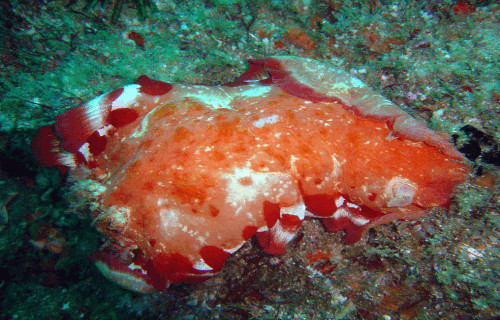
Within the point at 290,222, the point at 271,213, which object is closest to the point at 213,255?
the point at 271,213

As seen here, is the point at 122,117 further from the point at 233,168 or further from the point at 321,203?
the point at 321,203

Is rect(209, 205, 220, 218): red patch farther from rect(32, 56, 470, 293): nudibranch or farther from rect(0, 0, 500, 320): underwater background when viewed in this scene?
rect(0, 0, 500, 320): underwater background

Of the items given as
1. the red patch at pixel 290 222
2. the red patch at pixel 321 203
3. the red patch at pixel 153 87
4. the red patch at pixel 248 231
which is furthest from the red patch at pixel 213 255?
the red patch at pixel 153 87

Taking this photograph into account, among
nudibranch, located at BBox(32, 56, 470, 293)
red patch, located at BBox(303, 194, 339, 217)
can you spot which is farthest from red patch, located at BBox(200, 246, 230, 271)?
red patch, located at BBox(303, 194, 339, 217)

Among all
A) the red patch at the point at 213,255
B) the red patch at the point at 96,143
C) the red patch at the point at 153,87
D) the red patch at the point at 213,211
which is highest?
the red patch at the point at 153,87

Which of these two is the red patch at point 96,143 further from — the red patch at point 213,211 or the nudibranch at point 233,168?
the red patch at point 213,211

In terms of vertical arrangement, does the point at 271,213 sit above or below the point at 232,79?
below

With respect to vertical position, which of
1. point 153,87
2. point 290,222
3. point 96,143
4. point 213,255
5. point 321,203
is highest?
point 153,87

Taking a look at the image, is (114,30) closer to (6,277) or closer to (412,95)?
(412,95)
